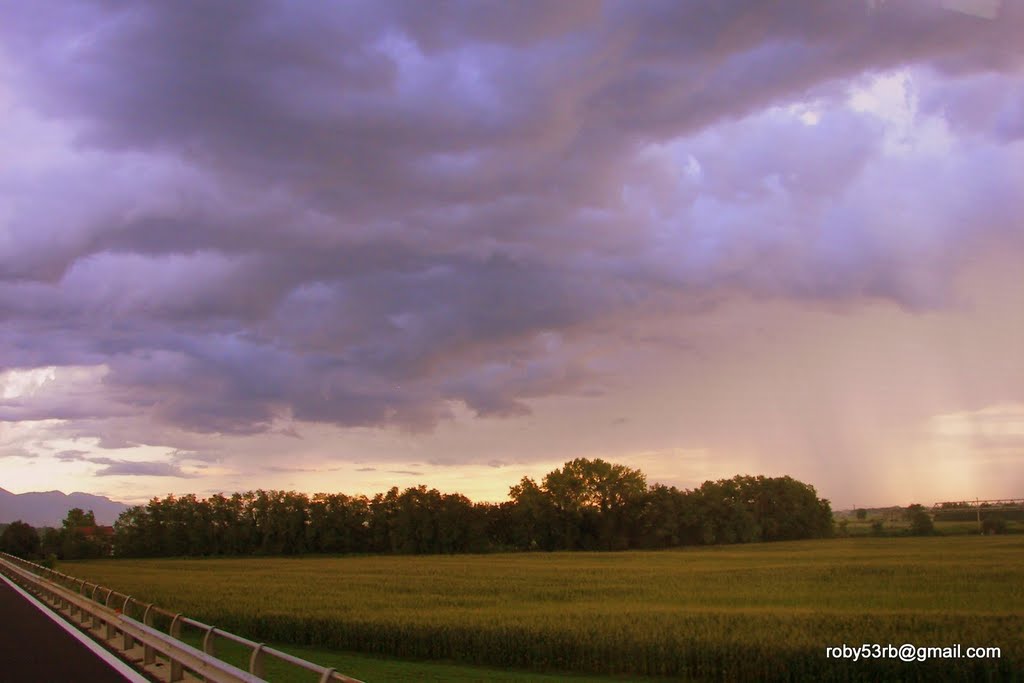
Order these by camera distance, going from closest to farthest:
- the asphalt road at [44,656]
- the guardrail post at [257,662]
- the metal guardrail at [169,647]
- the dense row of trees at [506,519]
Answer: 1. the metal guardrail at [169,647]
2. the guardrail post at [257,662]
3. the asphalt road at [44,656]
4. the dense row of trees at [506,519]

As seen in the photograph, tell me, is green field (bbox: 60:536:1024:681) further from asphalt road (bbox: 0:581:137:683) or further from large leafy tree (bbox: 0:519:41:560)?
large leafy tree (bbox: 0:519:41:560)

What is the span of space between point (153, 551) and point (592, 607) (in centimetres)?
14027

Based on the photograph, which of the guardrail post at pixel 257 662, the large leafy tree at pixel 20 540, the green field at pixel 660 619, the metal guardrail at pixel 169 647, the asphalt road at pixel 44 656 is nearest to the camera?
the metal guardrail at pixel 169 647

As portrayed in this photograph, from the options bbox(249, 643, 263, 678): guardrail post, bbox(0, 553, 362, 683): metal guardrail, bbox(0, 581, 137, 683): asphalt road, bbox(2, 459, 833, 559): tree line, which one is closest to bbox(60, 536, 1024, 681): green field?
bbox(0, 553, 362, 683): metal guardrail

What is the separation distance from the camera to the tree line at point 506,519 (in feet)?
436

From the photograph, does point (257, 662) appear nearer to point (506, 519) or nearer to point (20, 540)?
point (506, 519)

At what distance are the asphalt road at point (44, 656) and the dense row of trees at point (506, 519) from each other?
113632 mm

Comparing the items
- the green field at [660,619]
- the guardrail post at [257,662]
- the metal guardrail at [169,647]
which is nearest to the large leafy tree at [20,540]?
the green field at [660,619]

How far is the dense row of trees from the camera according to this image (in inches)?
5236

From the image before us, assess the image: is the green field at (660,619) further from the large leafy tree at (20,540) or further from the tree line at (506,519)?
the large leafy tree at (20,540)

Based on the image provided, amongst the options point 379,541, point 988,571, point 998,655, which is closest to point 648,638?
point 998,655

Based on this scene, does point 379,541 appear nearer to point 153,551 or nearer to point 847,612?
point 153,551

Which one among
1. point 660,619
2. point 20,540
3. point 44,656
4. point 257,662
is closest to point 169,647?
point 257,662

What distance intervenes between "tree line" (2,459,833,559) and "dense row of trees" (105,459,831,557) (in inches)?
6.9
